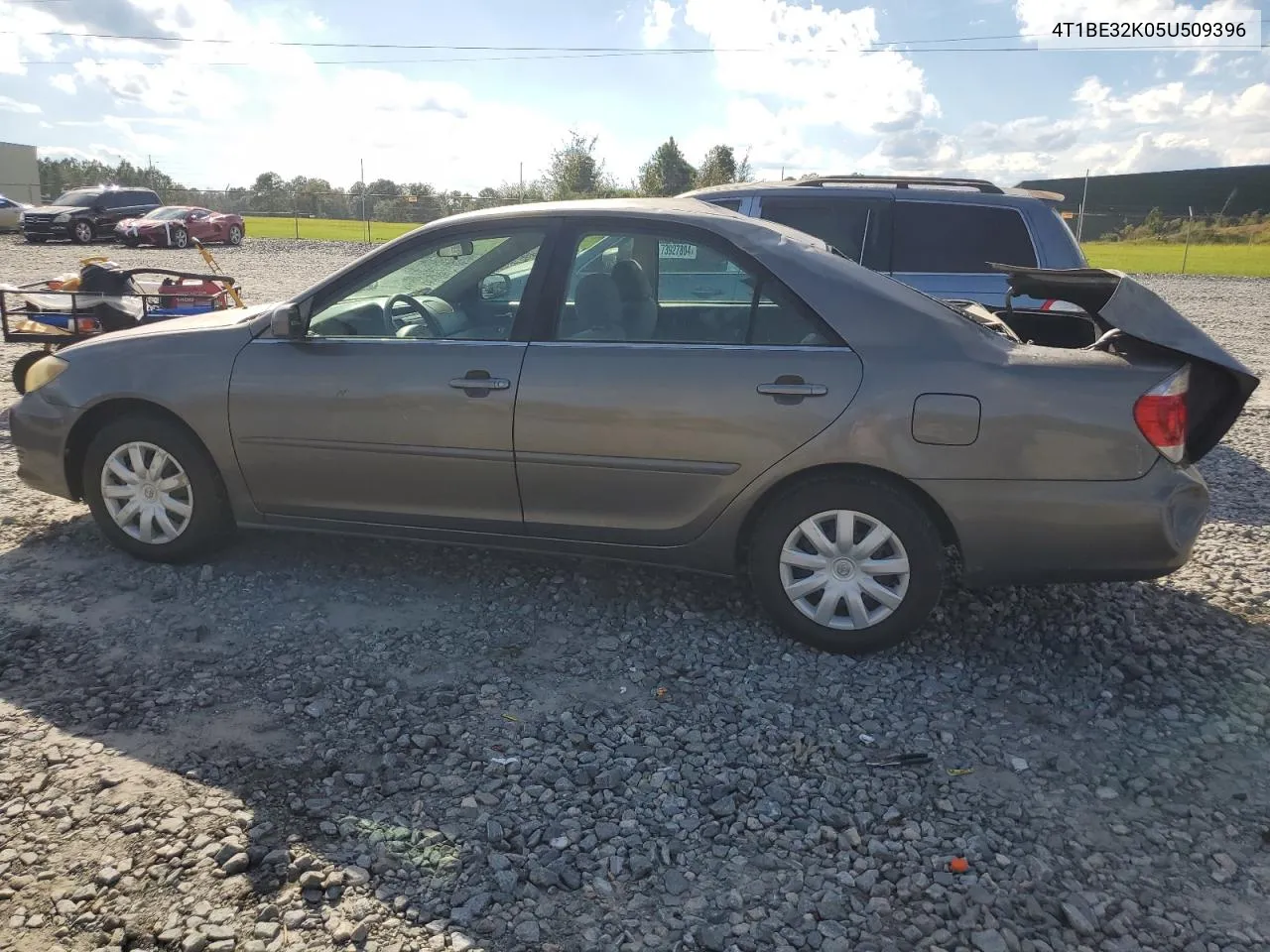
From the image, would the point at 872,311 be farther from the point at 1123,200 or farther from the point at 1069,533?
the point at 1123,200

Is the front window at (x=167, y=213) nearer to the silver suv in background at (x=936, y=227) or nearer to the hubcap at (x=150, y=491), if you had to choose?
the silver suv in background at (x=936, y=227)

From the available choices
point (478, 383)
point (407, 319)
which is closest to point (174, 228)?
point (407, 319)

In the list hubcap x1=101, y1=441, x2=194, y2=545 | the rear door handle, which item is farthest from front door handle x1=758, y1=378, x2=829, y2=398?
hubcap x1=101, y1=441, x2=194, y2=545

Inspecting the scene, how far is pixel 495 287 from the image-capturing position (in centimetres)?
434

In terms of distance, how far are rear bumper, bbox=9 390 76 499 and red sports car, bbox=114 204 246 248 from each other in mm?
26281

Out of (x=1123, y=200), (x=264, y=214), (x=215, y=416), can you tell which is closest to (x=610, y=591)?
(x=215, y=416)

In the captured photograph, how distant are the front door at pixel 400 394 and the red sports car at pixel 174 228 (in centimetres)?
2712

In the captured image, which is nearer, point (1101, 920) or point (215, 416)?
point (1101, 920)

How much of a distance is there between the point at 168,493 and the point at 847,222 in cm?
501

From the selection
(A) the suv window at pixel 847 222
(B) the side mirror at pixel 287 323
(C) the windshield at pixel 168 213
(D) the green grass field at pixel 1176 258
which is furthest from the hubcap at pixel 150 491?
(D) the green grass field at pixel 1176 258

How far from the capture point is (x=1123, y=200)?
61.0m

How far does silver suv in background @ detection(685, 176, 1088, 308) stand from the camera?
22.9 feet

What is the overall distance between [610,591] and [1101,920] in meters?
2.51

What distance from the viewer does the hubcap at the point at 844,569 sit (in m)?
3.88
